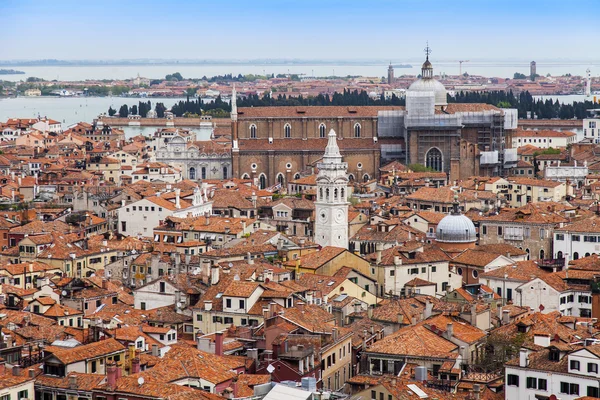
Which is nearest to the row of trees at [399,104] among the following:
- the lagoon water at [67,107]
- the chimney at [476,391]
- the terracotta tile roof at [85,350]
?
the lagoon water at [67,107]

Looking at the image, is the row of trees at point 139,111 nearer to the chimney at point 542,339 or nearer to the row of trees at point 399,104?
the row of trees at point 399,104

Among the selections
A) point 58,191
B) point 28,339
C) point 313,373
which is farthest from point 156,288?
point 58,191

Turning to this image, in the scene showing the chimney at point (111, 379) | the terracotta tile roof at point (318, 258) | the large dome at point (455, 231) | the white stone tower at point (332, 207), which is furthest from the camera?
the white stone tower at point (332, 207)

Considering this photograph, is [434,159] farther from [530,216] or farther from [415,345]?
[415,345]

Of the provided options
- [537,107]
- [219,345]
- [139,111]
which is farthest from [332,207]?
[139,111]

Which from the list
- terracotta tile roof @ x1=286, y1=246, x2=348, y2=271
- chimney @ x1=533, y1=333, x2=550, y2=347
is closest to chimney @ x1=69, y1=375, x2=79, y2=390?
chimney @ x1=533, y1=333, x2=550, y2=347

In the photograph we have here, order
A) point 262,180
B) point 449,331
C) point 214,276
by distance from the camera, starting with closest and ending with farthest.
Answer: point 449,331
point 214,276
point 262,180
